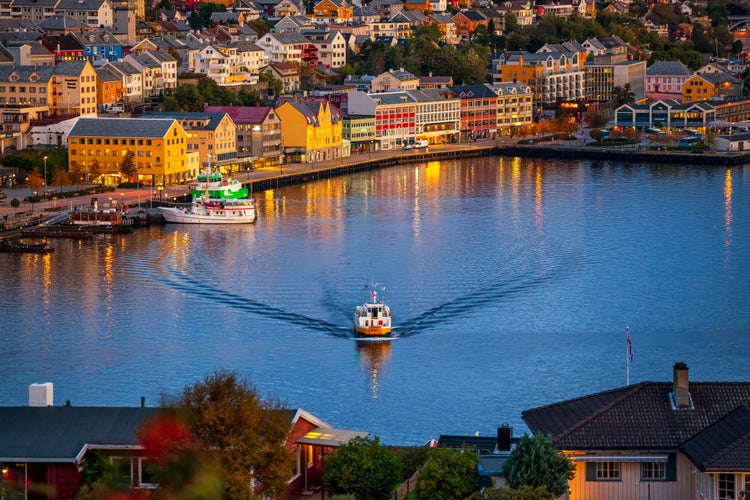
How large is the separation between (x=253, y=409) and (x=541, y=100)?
32.8 meters

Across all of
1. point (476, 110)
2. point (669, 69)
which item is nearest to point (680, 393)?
point (476, 110)

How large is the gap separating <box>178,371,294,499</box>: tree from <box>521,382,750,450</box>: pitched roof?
1.14m

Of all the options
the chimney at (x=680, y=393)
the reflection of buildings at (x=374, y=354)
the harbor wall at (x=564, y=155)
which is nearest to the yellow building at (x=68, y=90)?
the harbor wall at (x=564, y=155)

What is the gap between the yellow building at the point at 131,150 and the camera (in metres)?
27.3

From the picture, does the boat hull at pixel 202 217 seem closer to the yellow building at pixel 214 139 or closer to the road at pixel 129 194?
the road at pixel 129 194

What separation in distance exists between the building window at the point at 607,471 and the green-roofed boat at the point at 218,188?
17.3m

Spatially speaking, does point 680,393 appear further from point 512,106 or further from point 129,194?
point 512,106

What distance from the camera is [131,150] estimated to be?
2744cm

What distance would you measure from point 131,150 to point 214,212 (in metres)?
3.47

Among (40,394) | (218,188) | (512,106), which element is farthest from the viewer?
(512,106)

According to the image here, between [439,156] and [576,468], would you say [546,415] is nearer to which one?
[576,468]

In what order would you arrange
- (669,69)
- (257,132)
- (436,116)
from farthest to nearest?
(669,69) → (436,116) → (257,132)

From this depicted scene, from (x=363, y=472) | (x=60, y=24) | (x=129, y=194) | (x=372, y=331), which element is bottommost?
(x=372, y=331)

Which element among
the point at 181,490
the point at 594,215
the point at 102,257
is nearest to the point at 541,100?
the point at 594,215
